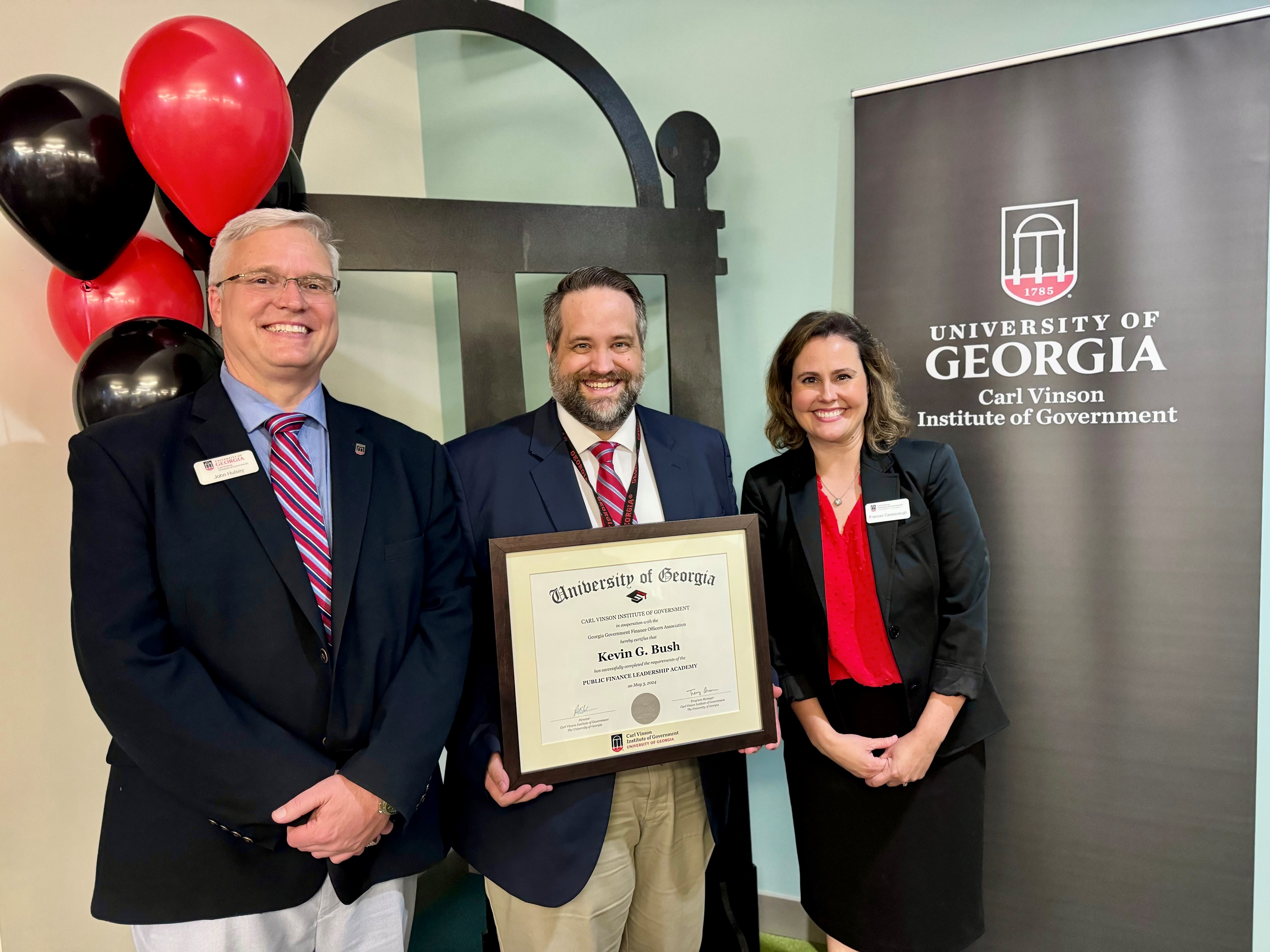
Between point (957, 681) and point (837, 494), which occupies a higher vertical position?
point (837, 494)

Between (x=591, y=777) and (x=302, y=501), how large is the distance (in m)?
0.83

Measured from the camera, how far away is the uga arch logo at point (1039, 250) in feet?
7.22

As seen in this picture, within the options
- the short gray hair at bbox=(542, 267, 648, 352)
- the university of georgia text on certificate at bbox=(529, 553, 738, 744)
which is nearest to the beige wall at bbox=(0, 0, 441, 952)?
the short gray hair at bbox=(542, 267, 648, 352)

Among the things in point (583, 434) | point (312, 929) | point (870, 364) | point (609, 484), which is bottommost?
point (312, 929)

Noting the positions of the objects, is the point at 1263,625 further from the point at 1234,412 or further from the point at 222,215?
the point at 222,215

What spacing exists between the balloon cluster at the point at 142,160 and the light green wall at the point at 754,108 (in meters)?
1.38

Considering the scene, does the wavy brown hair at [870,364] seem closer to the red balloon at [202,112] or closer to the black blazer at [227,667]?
the black blazer at [227,667]

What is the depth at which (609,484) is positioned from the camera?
176cm

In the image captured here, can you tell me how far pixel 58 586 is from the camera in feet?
6.48

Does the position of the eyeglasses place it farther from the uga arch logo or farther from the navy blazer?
the uga arch logo

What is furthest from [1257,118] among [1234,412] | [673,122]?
[673,122]

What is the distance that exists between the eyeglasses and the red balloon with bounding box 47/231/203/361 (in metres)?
0.48

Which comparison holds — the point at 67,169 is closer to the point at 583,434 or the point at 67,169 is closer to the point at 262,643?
the point at 262,643

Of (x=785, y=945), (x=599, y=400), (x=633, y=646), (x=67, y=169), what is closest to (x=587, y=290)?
(x=599, y=400)
